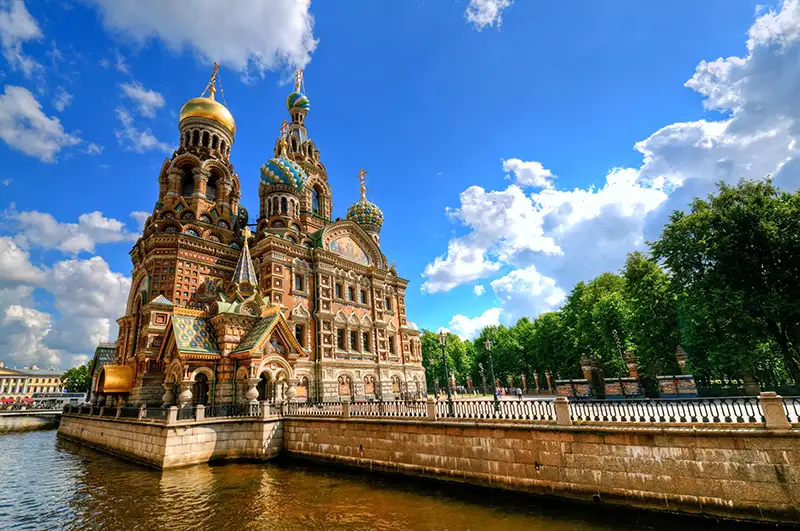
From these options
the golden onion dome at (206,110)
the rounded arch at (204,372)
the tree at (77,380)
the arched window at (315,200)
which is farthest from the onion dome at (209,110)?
the tree at (77,380)

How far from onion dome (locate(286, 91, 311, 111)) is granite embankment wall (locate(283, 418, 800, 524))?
37562 mm

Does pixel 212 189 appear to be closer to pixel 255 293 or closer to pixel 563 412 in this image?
pixel 255 293

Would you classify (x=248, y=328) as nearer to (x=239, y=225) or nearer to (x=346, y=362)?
(x=346, y=362)

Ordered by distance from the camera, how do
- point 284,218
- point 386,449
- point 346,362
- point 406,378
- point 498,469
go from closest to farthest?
1. point 498,469
2. point 386,449
3. point 346,362
4. point 284,218
5. point 406,378

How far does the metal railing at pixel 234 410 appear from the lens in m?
16.6

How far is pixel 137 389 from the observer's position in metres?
22.9

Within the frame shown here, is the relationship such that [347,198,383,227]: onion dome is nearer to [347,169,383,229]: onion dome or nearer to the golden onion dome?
[347,169,383,229]: onion dome

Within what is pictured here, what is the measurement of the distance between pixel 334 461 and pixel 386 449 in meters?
2.82

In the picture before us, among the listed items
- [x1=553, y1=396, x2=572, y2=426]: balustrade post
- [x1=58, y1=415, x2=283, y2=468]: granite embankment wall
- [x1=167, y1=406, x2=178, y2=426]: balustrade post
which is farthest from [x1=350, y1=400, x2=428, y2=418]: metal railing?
[x1=167, y1=406, x2=178, y2=426]: balustrade post

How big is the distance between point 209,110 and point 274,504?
32.5m

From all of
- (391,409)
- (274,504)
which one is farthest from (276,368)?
(274,504)

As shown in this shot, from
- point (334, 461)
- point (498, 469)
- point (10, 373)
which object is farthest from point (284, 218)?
point (10, 373)

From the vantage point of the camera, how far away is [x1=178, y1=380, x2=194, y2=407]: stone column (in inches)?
683

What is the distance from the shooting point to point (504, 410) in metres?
11.9
